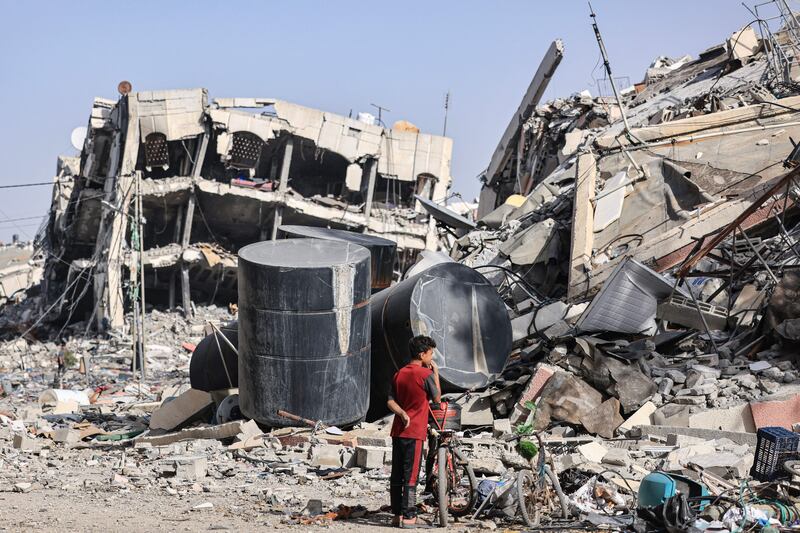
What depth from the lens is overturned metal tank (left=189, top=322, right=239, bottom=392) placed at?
11320 mm

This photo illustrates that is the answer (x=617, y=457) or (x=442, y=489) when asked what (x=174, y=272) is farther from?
(x=442, y=489)

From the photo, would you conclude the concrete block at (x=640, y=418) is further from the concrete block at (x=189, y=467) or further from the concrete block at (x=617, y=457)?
the concrete block at (x=189, y=467)

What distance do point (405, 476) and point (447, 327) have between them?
14.9 ft

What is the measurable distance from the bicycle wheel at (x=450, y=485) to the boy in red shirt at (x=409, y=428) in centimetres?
15

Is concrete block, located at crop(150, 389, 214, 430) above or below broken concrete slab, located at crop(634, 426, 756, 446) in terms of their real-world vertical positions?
below

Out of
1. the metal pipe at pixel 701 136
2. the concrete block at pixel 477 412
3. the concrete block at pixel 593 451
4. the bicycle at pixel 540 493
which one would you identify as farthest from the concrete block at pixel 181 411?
the metal pipe at pixel 701 136

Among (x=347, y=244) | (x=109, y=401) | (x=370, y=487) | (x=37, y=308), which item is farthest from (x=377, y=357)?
(x=37, y=308)

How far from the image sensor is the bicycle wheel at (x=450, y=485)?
5969 millimetres

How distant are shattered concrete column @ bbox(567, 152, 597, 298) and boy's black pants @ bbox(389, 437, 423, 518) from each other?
24.1ft

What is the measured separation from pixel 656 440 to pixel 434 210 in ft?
28.0

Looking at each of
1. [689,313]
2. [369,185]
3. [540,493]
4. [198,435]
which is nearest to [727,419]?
[689,313]

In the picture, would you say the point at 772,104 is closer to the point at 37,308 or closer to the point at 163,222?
the point at 163,222

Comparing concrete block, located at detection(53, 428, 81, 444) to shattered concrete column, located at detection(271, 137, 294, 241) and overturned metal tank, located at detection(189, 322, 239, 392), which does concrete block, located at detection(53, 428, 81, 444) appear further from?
shattered concrete column, located at detection(271, 137, 294, 241)

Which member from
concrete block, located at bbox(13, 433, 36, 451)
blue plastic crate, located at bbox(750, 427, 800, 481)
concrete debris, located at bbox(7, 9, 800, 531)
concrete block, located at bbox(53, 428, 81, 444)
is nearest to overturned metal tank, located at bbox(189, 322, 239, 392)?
concrete debris, located at bbox(7, 9, 800, 531)
